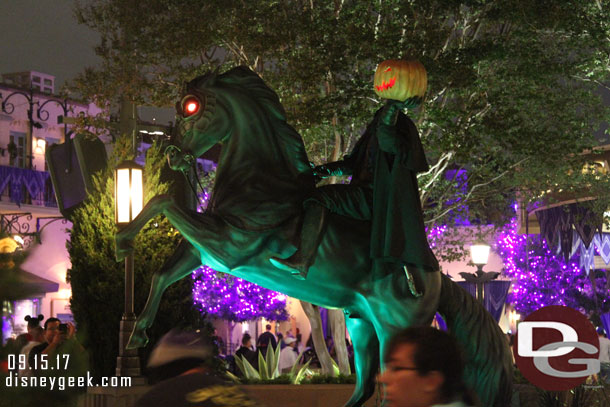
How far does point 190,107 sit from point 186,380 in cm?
384

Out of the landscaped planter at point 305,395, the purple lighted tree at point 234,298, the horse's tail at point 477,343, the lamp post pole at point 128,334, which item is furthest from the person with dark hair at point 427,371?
the purple lighted tree at point 234,298

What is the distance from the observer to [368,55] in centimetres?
1747

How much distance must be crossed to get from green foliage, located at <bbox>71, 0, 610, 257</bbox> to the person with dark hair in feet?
45.0

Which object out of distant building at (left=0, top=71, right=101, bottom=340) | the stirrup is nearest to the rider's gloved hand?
the stirrup

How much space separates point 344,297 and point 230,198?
43.6 inches

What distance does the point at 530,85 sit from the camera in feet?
65.5

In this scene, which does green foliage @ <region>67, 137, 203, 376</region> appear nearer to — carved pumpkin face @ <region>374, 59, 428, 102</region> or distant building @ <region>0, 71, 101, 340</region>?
carved pumpkin face @ <region>374, 59, 428, 102</region>

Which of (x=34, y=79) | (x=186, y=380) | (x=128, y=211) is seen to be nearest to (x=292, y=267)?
(x=186, y=380)

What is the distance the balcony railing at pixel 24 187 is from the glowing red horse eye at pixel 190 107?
1202 inches

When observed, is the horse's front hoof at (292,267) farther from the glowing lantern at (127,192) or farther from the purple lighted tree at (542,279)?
the purple lighted tree at (542,279)

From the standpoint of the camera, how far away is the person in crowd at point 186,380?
3828mm

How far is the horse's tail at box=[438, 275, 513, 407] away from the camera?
759 centimetres

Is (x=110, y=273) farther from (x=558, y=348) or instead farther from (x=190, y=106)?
(x=558, y=348)

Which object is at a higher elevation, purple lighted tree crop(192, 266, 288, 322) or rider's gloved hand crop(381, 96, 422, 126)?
rider's gloved hand crop(381, 96, 422, 126)
